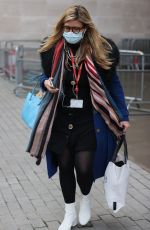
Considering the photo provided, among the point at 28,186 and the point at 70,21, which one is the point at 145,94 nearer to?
the point at 28,186

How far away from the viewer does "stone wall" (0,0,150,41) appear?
17.5 m

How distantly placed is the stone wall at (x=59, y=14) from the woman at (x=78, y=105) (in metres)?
13.7

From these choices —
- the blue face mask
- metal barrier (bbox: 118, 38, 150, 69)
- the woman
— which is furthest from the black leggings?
metal barrier (bbox: 118, 38, 150, 69)

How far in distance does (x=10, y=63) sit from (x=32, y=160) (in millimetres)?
7366

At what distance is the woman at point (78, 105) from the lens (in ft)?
13.1

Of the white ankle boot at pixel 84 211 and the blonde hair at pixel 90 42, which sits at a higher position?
the blonde hair at pixel 90 42

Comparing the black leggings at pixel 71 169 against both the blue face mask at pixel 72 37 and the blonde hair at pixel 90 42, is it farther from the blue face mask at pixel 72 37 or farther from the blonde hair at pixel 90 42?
the blue face mask at pixel 72 37

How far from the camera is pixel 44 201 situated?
16.8ft

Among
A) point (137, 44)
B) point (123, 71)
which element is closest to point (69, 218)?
point (123, 71)

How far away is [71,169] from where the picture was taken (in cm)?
425

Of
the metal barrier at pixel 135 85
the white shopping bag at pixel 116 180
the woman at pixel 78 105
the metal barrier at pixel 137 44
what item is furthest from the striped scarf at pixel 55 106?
the metal barrier at pixel 137 44

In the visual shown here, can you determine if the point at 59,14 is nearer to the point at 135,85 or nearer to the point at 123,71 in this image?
the point at 135,85

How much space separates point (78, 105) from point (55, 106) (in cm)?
19

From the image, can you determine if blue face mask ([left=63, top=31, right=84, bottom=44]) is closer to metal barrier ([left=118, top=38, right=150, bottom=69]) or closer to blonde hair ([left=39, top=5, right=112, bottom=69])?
blonde hair ([left=39, top=5, right=112, bottom=69])
